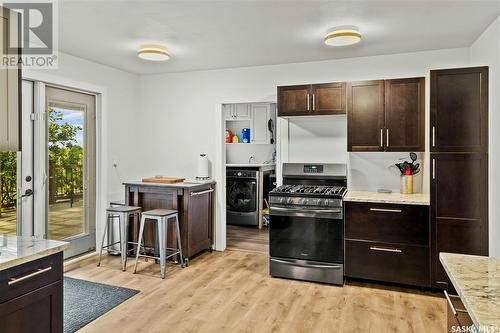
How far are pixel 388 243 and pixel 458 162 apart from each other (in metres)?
0.99

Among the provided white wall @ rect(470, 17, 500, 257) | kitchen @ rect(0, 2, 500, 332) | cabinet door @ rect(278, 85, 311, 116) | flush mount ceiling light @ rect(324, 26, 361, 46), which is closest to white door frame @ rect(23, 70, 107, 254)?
kitchen @ rect(0, 2, 500, 332)

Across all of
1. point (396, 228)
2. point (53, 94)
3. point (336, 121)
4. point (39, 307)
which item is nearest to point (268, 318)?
point (396, 228)

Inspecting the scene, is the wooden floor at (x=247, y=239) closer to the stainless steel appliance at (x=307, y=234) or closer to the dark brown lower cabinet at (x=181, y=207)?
the dark brown lower cabinet at (x=181, y=207)

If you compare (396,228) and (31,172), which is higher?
(31,172)

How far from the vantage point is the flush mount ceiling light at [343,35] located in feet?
10.3

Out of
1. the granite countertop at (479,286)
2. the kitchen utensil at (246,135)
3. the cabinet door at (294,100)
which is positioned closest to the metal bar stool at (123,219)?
the cabinet door at (294,100)

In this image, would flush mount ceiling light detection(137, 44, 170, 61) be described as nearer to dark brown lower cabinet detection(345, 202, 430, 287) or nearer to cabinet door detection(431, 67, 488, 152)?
dark brown lower cabinet detection(345, 202, 430, 287)

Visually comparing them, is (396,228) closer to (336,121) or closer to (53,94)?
(336,121)

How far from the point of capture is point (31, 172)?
3760 millimetres

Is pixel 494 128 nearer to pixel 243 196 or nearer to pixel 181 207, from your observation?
pixel 181 207

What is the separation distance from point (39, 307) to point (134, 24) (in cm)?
240

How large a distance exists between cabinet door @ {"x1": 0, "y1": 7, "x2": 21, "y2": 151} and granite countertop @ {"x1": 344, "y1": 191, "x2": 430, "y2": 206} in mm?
2850

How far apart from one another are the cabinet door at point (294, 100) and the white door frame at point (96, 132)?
2.32 m

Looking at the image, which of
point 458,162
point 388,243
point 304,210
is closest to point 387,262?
point 388,243
